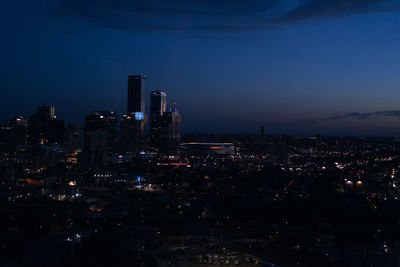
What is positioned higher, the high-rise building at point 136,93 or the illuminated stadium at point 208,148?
the high-rise building at point 136,93

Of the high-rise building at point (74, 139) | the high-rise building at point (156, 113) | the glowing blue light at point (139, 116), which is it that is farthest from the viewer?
the glowing blue light at point (139, 116)

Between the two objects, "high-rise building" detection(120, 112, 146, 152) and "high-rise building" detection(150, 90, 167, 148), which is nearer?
"high-rise building" detection(120, 112, 146, 152)

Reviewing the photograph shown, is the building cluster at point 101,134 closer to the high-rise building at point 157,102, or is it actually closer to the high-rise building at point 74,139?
the high-rise building at point 74,139

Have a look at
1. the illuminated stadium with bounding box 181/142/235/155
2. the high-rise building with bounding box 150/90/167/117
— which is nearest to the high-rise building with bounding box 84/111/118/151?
the high-rise building with bounding box 150/90/167/117

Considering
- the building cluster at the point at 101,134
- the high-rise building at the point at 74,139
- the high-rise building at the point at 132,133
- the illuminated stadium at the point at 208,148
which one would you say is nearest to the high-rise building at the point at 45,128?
the building cluster at the point at 101,134

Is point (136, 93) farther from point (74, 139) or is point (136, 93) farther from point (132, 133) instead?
point (74, 139)

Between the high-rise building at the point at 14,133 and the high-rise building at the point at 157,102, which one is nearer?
the high-rise building at the point at 14,133

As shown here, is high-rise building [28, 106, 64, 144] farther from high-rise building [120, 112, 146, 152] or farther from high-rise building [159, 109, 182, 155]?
high-rise building [159, 109, 182, 155]
